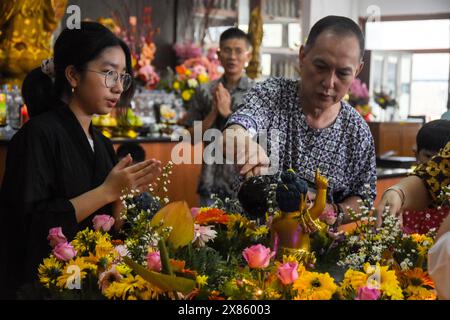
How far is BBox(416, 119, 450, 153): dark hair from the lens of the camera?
246 cm

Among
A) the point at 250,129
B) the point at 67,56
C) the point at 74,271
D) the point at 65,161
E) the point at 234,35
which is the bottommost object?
the point at 74,271

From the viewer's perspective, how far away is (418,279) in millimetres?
1311

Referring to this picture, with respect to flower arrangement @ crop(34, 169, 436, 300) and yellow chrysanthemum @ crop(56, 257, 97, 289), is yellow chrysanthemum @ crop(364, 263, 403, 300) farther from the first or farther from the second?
yellow chrysanthemum @ crop(56, 257, 97, 289)

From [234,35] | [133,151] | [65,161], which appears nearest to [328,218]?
[65,161]

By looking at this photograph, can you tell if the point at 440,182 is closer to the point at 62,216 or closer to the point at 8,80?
the point at 62,216

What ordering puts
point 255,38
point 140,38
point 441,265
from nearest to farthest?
point 441,265 → point 255,38 → point 140,38

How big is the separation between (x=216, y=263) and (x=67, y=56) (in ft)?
3.42

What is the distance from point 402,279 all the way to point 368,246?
0.12m

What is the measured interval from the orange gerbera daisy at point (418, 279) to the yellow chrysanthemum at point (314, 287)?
17 centimetres

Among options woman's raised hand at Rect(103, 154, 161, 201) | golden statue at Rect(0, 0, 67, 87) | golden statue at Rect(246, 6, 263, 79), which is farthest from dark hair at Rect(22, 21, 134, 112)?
golden statue at Rect(246, 6, 263, 79)

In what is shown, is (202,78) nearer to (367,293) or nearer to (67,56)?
(67,56)

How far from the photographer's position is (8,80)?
4.66 metres

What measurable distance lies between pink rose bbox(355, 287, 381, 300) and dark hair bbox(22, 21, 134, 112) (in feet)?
4.12

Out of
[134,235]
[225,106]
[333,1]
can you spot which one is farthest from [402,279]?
[333,1]
